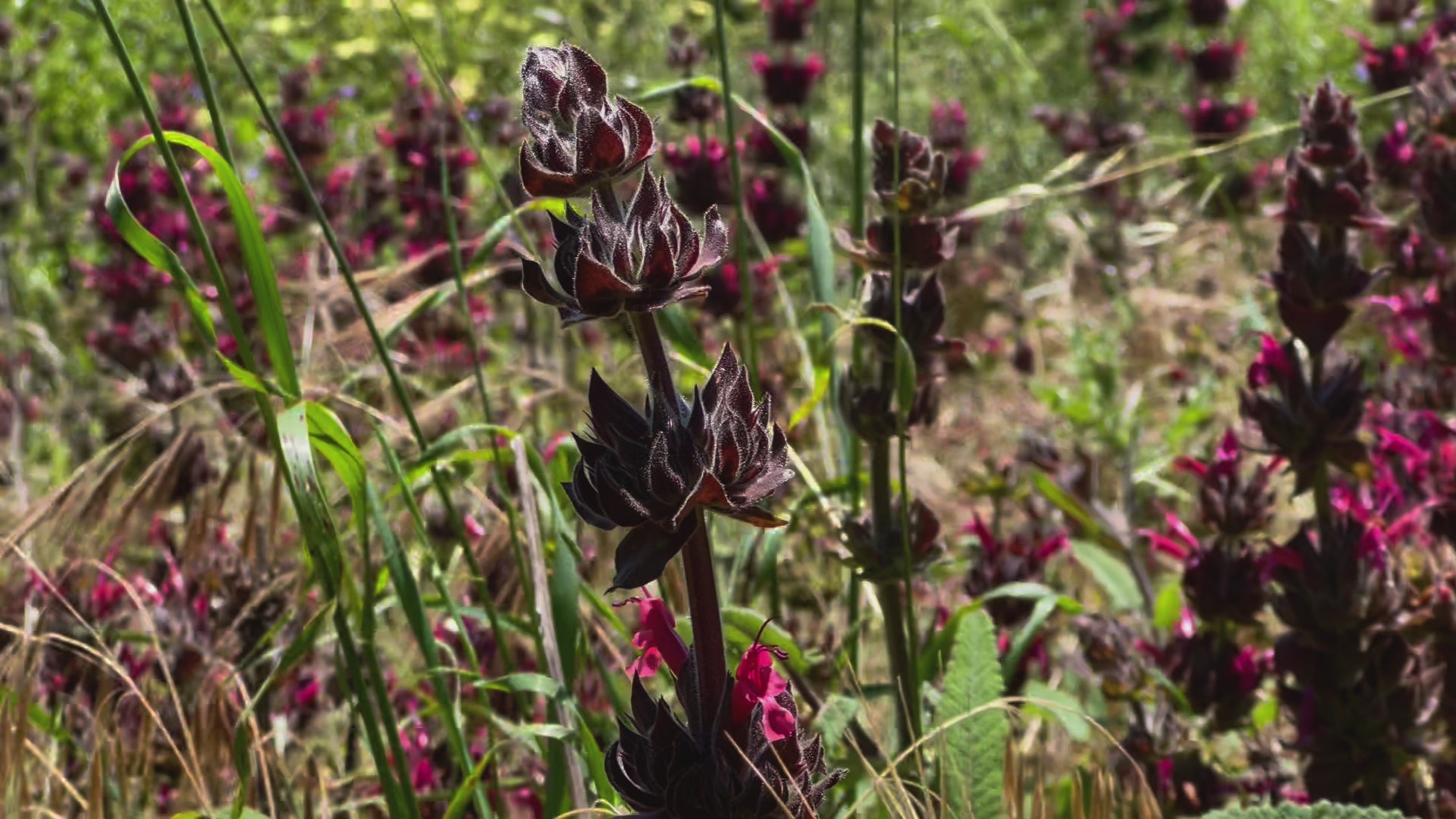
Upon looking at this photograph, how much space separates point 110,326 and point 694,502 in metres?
2.69

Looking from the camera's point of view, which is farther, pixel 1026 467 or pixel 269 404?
pixel 1026 467

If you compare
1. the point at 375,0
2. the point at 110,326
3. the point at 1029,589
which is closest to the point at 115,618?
the point at 1029,589

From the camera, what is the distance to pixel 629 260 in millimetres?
628

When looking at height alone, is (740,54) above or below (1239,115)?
→ above

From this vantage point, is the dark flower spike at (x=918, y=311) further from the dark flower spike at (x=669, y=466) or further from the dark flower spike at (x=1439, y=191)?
the dark flower spike at (x=1439, y=191)

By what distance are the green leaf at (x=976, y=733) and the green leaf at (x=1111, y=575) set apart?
733 mm

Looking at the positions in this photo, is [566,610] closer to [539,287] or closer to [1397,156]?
[539,287]

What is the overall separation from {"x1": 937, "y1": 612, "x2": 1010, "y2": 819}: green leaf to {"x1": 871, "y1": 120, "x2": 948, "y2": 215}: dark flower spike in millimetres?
367

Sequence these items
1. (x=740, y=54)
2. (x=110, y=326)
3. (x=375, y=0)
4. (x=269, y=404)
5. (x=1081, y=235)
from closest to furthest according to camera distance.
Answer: (x=269, y=404) → (x=110, y=326) → (x=1081, y=235) → (x=375, y=0) → (x=740, y=54)

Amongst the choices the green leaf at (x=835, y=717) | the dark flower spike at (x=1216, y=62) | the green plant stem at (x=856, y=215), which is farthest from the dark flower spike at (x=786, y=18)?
the green leaf at (x=835, y=717)

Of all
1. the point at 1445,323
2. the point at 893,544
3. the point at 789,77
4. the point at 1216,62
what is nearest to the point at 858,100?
the point at 893,544

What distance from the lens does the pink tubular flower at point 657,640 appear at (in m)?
0.73

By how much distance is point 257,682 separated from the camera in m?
1.49

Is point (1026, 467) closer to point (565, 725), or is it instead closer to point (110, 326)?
point (565, 725)
